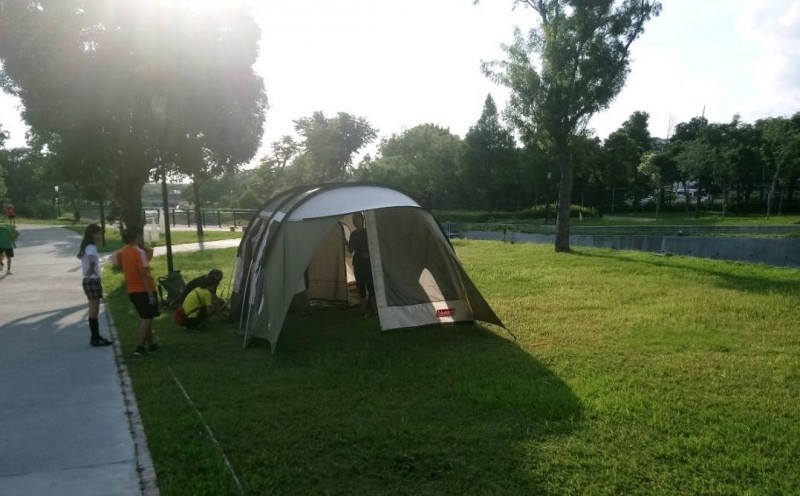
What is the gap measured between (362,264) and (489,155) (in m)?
34.2

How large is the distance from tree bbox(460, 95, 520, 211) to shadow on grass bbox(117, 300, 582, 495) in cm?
3476

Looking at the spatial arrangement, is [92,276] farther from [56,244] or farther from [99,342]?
[56,244]

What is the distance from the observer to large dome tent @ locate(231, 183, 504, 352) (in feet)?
24.1

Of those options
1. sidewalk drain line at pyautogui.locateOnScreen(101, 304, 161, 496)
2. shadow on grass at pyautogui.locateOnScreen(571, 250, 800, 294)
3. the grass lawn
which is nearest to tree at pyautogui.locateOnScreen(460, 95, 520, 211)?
shadow on grass at pyautogui.locateOnScreen(571, 250, 800, 294)

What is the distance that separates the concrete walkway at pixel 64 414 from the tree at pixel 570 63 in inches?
494

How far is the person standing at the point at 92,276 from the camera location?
7.49 m

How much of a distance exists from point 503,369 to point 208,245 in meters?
18.3

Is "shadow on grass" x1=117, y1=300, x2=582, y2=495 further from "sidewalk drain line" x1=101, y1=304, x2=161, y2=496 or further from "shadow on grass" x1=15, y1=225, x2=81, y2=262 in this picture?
"shadow on grass" x1=15, y1=225, x2=81, y2=262

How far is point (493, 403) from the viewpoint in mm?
5277

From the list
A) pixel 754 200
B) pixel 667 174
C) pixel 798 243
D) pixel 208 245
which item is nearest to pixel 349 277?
pixel 798 243

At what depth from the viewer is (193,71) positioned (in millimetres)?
15703

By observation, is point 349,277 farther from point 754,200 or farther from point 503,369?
point 754,200

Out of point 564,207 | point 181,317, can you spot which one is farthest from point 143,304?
point 564,207

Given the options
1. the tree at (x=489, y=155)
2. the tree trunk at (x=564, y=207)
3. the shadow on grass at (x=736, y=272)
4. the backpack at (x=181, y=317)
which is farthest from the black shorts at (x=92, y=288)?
the tree at (x=489, y=155)
